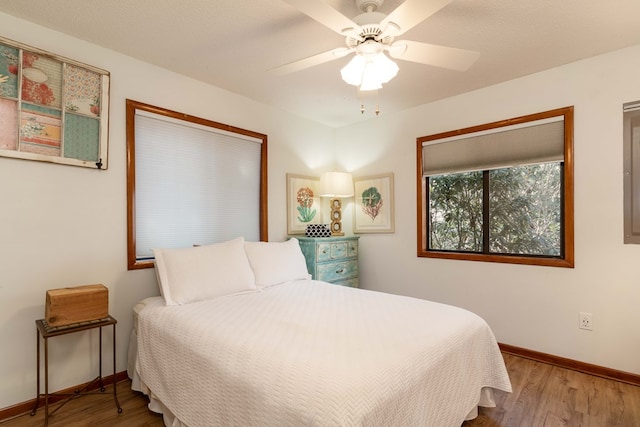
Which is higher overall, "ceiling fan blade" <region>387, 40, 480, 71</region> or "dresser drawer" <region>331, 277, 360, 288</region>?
"ceiling fan blade" <region>387, 40, 480, 71</region>

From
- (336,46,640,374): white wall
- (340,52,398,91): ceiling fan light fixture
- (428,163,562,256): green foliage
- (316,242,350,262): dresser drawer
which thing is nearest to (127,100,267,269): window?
(316,242,350,262): dresser drawer

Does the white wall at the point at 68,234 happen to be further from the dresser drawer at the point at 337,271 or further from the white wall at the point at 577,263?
the white wall at the point at 577,263

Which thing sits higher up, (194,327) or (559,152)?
(559,152)

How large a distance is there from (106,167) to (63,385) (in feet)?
4.85

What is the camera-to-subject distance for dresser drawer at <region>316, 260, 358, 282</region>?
10.8 feet

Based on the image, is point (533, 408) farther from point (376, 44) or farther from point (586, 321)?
point (376, 44)

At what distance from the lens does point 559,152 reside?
2.56m

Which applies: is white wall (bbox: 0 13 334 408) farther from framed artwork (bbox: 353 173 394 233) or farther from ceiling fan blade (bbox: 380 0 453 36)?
framed artwork (bbox: 353 173 394 233)

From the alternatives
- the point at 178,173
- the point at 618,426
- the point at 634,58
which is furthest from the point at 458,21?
the point at 618,426

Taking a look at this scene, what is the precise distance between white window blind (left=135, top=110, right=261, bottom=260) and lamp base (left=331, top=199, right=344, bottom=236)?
96 centimetres

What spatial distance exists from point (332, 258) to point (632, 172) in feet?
8.23

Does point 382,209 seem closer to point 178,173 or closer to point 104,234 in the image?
point 178,173

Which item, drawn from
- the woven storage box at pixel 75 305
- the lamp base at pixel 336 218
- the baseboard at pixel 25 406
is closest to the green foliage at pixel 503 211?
the lamp base at pixel 336 218

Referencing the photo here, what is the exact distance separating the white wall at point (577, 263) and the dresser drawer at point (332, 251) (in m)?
0.74
